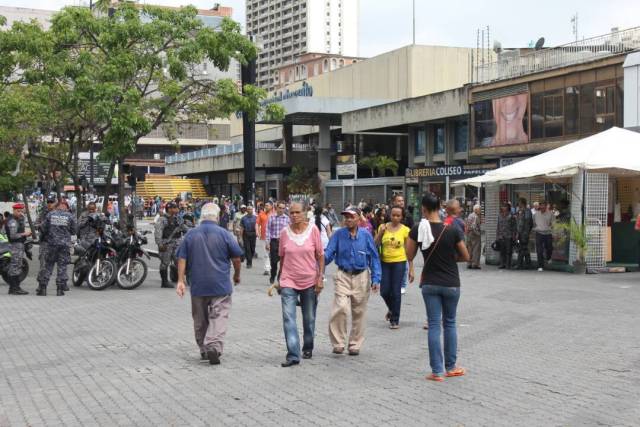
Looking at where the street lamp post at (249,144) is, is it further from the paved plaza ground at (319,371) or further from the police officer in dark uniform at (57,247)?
the paved plaza ground at (319,371)

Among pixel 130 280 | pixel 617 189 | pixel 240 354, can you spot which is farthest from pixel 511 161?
pixel 240 354

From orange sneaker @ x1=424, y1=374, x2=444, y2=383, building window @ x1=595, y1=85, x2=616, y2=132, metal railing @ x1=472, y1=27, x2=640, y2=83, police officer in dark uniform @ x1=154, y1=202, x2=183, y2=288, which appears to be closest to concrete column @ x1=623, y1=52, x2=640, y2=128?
building window @ x1=595, y1=85, x2=616, y2=132

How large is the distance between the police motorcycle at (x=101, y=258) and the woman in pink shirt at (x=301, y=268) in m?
8.27

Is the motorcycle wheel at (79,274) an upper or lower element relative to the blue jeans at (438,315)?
lower

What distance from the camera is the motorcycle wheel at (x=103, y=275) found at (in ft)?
52.4

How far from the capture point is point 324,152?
57.1 m

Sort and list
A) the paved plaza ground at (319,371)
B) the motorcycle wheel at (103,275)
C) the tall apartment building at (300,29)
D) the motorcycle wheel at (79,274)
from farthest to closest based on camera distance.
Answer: the tall apartment building at (300,29), the motorcycle wheel at (79,274), the motorcycle wheel at (103,275), the paved plaza ground at (319,371)

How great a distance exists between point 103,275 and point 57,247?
1273 millimetres

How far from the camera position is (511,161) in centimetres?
3484

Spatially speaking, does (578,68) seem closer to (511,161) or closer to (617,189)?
(511,161)

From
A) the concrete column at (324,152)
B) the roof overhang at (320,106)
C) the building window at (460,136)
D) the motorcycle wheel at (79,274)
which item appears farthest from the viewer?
the concrete column at (324,152)

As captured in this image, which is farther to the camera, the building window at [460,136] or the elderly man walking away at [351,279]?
the building window at [460,136]

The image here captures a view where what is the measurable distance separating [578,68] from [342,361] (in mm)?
25151

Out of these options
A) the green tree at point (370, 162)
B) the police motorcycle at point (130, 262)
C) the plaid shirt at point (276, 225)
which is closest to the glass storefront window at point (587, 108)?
the plaid shirt at point (276, 225)
